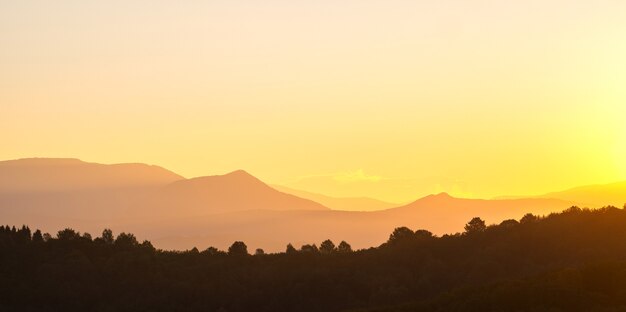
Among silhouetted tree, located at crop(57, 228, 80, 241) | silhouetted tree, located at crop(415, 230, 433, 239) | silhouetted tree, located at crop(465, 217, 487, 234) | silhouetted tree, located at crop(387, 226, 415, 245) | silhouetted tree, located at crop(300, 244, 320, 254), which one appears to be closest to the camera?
silhouetted tree, located at crop(465, 217, 487, 234)

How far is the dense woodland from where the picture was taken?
109562 mm

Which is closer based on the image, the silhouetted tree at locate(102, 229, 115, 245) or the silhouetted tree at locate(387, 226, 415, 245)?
the silhouetted tree at locate(387, 226, 415, 245)

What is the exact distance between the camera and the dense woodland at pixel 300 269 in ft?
359

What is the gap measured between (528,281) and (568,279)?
2915 mm

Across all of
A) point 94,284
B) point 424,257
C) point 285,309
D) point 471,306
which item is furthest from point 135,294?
point 471,306

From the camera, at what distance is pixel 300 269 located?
12450 centimetres

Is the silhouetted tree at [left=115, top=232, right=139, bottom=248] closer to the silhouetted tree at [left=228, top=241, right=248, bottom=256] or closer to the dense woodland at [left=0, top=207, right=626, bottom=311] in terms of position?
the dense woodland at [left=0, top=207, right=626, bottom=311]

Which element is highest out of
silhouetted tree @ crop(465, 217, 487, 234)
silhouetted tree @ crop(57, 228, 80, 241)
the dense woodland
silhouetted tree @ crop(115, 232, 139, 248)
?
silhouetted tree @ crop(57, 228, 80, 241)

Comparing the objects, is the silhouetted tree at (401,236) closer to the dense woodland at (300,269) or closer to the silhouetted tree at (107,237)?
the dense woodland at (300,269)

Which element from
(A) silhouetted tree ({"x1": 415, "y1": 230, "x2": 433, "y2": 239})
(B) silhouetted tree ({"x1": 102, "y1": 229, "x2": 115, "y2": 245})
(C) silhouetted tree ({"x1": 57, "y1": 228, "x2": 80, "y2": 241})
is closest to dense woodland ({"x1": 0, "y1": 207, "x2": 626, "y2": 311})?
(A) silhouetted tree ({"x1": 415, "y1": 230, "x2": 433, "y2": 239})

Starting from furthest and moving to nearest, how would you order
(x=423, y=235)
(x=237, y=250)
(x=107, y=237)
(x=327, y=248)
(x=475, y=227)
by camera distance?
(x=107, y=237), (x=327, y=248), (x=237, y=250), (x=423, y=235), (x=475, y=227)

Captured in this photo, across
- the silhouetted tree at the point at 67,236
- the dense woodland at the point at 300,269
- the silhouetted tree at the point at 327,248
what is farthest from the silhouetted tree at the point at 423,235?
the silhouetted tree at the point at 67,236

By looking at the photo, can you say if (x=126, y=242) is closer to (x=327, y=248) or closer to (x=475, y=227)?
(x=327, y=248)

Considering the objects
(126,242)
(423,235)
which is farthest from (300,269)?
(126,242)
